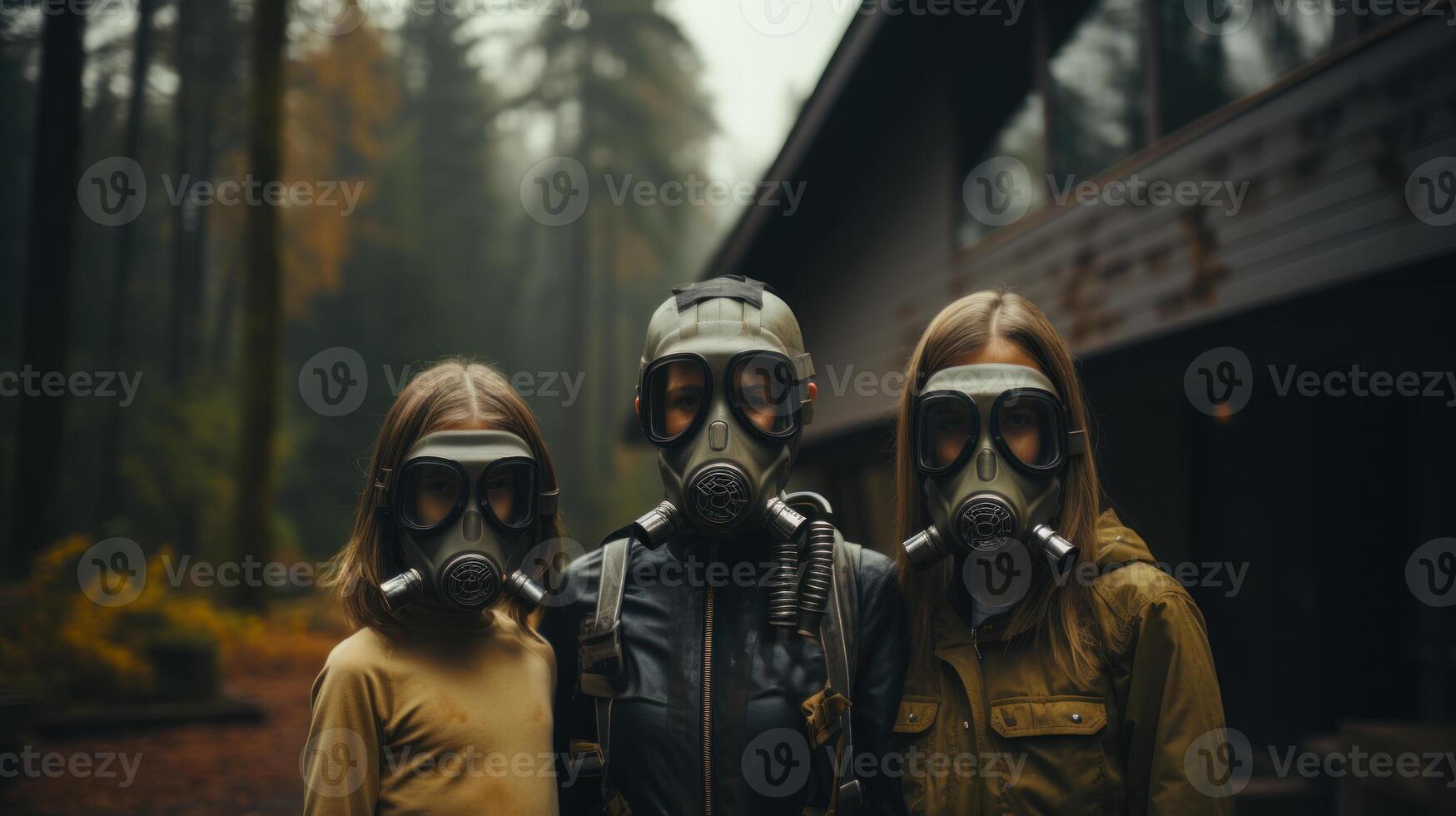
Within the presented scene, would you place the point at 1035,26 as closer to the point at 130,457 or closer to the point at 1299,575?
the point at 1299,575

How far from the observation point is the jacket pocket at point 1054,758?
2396 millimetres

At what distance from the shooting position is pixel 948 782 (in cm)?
249

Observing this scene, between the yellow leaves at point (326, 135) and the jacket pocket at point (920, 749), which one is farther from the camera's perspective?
the yellow leaves at point (326, 135)

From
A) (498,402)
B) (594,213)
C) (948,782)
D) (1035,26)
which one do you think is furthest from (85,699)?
(594,213)

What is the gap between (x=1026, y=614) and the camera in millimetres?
2557

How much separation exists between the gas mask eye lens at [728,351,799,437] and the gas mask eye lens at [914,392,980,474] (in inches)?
13.1

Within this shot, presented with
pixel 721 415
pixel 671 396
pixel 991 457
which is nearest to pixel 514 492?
pixel 671 396

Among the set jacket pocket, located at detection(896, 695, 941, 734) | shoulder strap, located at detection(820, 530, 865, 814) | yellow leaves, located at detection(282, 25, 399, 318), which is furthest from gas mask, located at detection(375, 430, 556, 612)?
yellow leaves, located at detection(282, 25, 399, 318)

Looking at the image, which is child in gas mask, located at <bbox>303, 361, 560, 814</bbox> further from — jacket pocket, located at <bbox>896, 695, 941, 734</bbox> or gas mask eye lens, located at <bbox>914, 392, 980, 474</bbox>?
gas mask eye lens, located at <bbox>914, 392, 980, 474</bbox>

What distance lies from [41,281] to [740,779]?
963 centimetres

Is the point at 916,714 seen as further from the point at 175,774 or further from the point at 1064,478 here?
the point at 175,774

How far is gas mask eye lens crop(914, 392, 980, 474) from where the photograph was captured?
2.61m

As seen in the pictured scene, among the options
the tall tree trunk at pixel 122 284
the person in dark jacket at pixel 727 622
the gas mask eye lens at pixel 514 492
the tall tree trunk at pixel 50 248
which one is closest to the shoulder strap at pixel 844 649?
the person in dark jacket at pixel 727 622

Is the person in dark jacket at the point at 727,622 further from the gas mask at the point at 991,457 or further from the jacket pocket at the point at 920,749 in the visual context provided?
the gas mask at the point at 991,457
